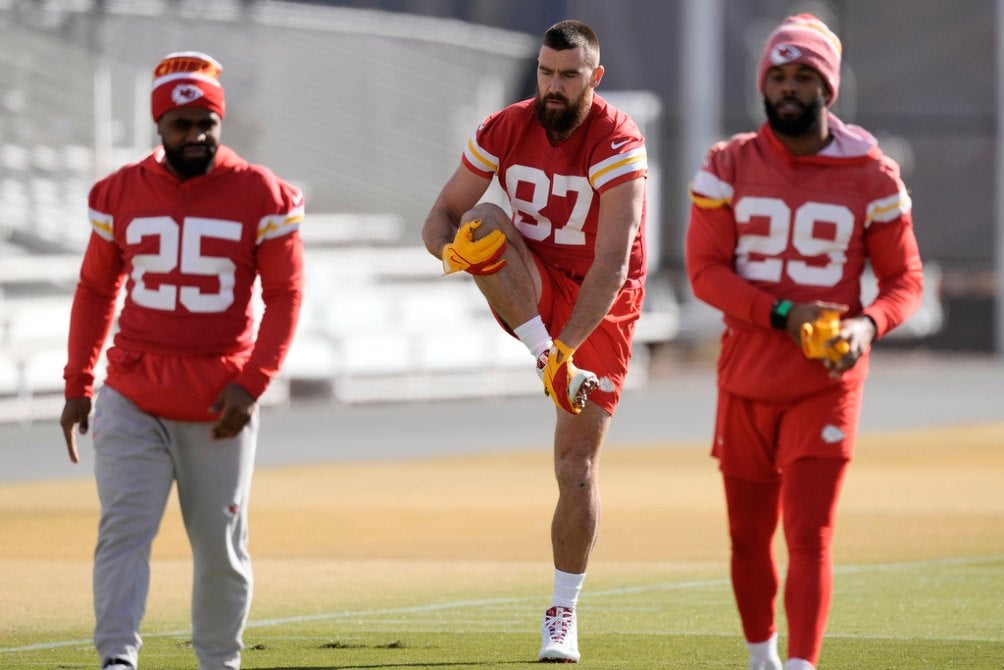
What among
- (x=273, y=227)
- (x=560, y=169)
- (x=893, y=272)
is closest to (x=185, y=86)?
(x=273, y=227)

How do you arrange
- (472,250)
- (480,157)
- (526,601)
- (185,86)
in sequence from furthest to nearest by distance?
(526,601), (480,157), (472,250), (185,86)

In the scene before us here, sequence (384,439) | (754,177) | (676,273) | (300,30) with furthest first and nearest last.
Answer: (676,273) < (300,30) < (384,439) < (754,177)

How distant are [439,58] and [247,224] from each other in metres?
18.0

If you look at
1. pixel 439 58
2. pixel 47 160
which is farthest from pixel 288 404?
pixel 439 58

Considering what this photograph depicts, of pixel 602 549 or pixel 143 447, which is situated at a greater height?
pixel 143 447

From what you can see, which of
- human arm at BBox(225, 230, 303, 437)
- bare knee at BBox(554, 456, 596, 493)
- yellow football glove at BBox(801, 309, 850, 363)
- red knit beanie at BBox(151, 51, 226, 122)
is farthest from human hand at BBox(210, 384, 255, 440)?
yellow football glove at BBox(801, 309, 850, 363)

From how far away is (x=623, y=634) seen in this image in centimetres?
786

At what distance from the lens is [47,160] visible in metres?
20.1

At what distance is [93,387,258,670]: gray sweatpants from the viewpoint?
6168 millimetres

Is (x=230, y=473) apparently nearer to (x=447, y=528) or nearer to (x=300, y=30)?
(x=447, y=528)

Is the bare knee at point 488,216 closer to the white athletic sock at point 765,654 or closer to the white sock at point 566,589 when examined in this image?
the white sock at point 566,589

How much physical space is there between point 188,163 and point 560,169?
152cm

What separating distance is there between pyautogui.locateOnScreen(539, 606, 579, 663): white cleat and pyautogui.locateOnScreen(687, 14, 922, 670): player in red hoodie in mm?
1069

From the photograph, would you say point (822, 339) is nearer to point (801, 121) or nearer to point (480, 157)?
point (801, 121)
